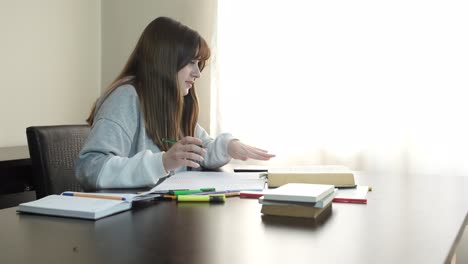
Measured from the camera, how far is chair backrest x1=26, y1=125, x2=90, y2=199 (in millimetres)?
1213

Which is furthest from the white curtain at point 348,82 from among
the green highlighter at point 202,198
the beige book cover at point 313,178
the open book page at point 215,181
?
the green highlighter at point 202,198

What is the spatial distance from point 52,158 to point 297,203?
0.71m

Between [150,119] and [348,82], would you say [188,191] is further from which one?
[348,82]

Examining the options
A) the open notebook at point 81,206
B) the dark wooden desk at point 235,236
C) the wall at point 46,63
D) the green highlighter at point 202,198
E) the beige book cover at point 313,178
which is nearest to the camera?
the dark wooden desk at point 235,236

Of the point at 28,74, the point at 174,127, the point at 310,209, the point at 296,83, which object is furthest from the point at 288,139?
the point at 310,209

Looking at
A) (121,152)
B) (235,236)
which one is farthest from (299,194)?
(121,152)

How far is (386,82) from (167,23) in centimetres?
100

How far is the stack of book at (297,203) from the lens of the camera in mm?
763

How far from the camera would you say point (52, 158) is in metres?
1.24

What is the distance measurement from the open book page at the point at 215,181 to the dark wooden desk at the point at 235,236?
144 mm

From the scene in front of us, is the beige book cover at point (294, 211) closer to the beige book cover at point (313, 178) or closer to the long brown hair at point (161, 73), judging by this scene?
A: the beige book cover at point (313, 178)

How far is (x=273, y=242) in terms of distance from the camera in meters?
0.63

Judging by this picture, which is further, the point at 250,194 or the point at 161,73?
the point at 161,73

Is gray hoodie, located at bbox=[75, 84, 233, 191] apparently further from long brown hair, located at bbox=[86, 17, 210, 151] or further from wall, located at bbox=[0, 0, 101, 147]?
wall, located at bbox=[0, 0, 101, 147]
